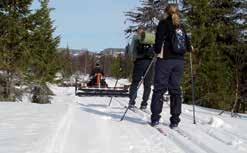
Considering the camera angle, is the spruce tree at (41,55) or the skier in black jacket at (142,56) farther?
the spruce tree at (41,55)

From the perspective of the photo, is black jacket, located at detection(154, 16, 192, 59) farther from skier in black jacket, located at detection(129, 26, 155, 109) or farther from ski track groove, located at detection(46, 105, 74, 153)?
skier in black jacket, located at detection(129, 26, 155, 109)

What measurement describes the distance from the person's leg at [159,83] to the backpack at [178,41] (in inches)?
11.6

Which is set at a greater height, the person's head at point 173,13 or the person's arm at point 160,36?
the person's head at point 173,13

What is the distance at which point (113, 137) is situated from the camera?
6969 mm

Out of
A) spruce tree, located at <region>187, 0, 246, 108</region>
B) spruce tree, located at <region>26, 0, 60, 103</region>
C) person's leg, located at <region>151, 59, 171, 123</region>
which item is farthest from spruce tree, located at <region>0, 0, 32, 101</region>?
person's leg, located at <region>151, 59, 171, 123</region>

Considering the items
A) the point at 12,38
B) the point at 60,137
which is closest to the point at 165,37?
the point at 60,137

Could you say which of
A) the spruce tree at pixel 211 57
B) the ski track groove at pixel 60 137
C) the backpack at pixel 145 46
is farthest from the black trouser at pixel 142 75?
the spruce tree at pixel 211 57

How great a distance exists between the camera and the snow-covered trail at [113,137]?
6.07 m

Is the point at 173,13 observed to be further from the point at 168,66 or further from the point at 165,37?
the point at 168,66

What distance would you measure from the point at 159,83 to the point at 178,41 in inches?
31.9

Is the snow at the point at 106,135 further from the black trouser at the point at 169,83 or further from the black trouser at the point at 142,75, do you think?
the black trouser at the point at 142,75

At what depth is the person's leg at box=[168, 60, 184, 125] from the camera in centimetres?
801

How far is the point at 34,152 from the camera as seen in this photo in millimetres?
5438

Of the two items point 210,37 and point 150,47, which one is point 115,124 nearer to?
point 150,47
